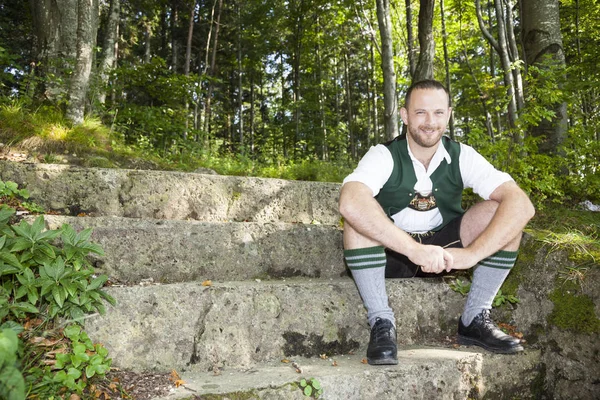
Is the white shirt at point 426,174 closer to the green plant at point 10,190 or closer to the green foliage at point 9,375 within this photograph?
the green foliage at point 9,375

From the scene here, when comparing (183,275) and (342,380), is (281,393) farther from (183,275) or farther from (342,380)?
(183,275)

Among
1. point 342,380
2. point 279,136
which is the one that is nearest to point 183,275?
point 342,380

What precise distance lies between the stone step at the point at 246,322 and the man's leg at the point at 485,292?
174 mm

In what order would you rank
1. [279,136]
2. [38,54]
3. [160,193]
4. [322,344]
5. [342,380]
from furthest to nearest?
[279,136]
[38,54]
[160,193]
[322,344]
[342,380]

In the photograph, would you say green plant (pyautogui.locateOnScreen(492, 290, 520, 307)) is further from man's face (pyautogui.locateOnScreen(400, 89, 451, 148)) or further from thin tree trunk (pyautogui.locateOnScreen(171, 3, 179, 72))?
thin tree trunk (pyautogui.locateOnScreen(171, 3, 179, 72))

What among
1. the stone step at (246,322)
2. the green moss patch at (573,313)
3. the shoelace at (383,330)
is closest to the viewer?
the stone step at (246,322)

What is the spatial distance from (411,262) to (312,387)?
1118mm

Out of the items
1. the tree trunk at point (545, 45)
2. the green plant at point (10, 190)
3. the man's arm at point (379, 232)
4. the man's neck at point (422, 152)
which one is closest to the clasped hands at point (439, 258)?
the man's arm at point (379, 232)

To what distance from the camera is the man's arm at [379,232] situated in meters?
2.15

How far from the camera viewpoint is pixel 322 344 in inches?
89.2

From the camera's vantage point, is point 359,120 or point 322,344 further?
point 359,120

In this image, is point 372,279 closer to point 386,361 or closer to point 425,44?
point 386,361

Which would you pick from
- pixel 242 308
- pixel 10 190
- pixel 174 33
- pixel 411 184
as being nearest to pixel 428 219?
pixel 411 184

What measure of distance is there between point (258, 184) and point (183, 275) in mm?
1252
